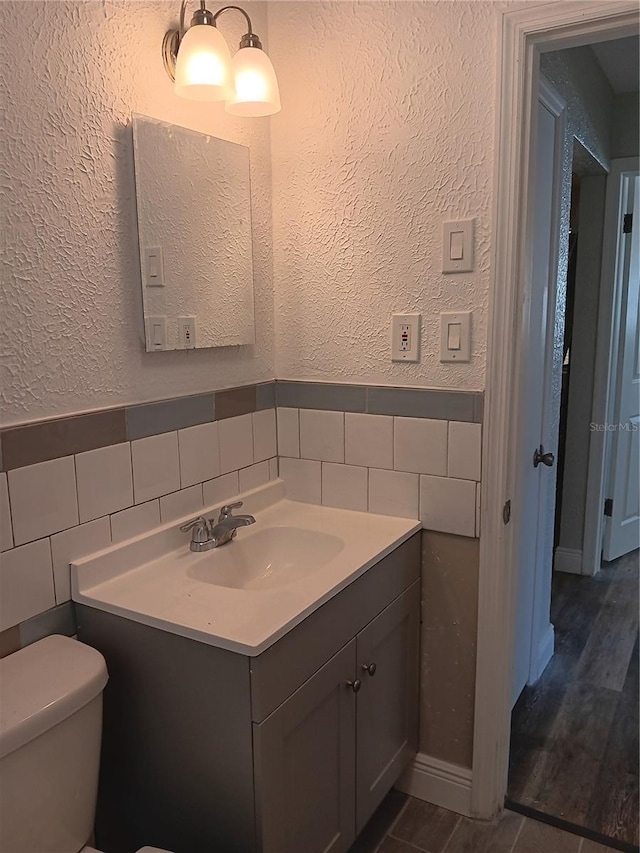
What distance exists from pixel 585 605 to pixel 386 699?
5.80 feet

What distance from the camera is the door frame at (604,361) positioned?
3188mm

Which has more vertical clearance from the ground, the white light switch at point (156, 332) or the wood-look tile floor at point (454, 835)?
the white light switch at point (156, 332)

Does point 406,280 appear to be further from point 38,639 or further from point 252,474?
point 38,639

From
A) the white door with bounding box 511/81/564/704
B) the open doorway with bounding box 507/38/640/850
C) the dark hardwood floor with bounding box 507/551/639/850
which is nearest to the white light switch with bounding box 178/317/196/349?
the white door with bounding box 511/81/564/704

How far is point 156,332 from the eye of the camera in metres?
1.55

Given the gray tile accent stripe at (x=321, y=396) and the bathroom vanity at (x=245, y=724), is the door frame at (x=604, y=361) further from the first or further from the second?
the bathroom vanity at (x=245, y=724)

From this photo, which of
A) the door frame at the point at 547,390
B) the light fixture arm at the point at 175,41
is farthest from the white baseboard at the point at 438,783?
the light fixture arm at the point at 175,41

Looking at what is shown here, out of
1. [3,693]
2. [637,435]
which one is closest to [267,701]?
[3,693]

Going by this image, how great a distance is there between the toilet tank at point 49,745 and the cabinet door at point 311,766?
1.05 ft

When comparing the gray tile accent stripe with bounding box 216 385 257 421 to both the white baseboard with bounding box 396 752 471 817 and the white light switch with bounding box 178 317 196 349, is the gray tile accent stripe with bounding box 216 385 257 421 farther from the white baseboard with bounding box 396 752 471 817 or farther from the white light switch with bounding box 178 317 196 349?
the white baseboard with bounding box 396 752 471 817

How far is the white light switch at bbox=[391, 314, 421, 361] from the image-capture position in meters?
1.74

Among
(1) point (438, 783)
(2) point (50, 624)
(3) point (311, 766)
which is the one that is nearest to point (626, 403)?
(1) point (438, 783)

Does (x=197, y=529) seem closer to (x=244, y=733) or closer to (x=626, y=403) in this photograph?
(x=244, y=733)

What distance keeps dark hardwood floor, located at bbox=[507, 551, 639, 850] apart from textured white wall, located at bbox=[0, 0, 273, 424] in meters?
1.57
